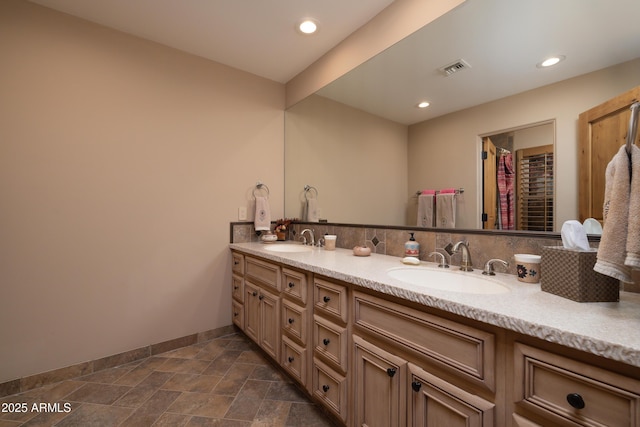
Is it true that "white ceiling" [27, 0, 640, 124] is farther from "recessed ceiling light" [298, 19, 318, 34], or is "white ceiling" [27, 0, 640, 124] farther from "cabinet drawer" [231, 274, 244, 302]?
"cabinet drawer" [231, 274, 244, 302]

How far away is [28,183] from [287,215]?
5.98 feet

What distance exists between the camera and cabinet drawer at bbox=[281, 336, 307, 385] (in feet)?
4.75

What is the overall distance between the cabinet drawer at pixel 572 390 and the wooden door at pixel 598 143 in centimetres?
68

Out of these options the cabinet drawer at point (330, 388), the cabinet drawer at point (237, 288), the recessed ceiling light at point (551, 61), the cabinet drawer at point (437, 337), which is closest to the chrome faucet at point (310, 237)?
the cabinet drawer at point (237, 288)

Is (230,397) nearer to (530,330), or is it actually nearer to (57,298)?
(57,298)

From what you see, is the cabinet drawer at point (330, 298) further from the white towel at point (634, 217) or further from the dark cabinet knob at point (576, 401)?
the white towel at point (634, 217)

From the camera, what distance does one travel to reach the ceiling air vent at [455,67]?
1.41 metres

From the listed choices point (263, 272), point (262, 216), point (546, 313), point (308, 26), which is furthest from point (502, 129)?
point (262, 216)

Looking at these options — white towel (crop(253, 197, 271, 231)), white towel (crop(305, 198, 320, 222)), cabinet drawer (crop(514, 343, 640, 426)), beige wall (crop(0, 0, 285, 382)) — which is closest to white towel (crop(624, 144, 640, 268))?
cabinet drawer (crop(514, 343, 640, 426))

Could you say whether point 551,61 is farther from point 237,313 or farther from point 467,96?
point 237,313

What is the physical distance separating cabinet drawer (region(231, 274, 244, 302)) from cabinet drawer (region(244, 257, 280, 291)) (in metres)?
0.14

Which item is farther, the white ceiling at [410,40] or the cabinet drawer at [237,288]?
the cabinet drawer at [237,288]

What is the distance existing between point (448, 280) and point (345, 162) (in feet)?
4.43

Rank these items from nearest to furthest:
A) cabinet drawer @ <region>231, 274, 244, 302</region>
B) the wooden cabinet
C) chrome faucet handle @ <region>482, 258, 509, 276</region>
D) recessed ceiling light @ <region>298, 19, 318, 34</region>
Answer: chrome faucet handle @ <region>482, 258, 509, 276</region>, the wooden cabinet, recessed ceiling light @ <region>298, 19, 318, 34</region>, cabinet drawer @ <region>231, 274, 244, 302</region>
